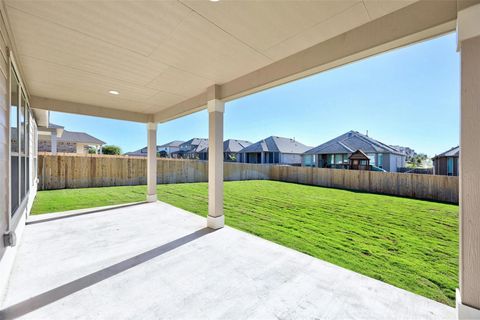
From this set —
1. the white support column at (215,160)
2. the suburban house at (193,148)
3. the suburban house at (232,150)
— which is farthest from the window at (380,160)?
the suburban house at (193,148)

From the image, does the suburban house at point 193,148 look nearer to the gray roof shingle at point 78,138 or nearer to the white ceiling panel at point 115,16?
the gray roof shingle at point 78,138

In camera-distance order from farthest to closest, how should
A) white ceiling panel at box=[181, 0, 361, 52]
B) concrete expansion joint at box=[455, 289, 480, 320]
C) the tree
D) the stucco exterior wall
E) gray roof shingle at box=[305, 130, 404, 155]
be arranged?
the tree → the stucco exterior wall → gray roof shingle at box=[305, 130, 404, 155] → white ceiling panel at box=[181, 0, 361, 52] → concrete expansion joint at box=[455, 289, 480, 320]

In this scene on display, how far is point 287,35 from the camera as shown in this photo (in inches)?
98.2

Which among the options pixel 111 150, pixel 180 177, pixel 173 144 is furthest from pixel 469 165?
pixel 173 144

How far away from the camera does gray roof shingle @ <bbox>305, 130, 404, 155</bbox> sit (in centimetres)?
1601

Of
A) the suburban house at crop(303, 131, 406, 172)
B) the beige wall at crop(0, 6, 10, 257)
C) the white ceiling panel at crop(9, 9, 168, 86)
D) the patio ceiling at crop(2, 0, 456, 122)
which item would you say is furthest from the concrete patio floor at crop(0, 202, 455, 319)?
the suburban house at crop(303, 131, 406, 172)

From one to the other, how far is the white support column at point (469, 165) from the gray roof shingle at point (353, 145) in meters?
16.1

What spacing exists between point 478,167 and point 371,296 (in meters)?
1.51

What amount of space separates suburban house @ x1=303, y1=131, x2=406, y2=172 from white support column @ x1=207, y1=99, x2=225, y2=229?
48.5 feet

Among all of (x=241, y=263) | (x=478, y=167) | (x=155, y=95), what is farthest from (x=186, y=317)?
(x=155, y=95)

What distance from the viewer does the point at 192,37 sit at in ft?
8.30

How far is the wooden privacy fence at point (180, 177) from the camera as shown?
8.73 metres

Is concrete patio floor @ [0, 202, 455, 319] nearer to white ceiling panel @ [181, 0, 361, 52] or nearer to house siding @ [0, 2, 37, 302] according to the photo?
house siding @ [0, 2, 37, 302]

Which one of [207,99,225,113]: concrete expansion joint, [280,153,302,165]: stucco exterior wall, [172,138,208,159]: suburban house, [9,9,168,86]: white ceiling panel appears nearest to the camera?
[9,9,168,86]: white ceiling panel
